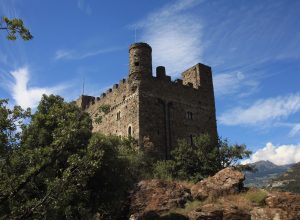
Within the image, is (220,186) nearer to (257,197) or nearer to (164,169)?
(257,197)

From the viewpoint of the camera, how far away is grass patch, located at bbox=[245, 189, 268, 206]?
20.0 meters

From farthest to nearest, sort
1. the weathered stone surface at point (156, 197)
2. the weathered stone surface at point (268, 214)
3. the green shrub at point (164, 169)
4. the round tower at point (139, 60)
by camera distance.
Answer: the round tower at point (139, 60), the green shrub at point (164, 169), the weathered stone surface at point (156, 197), the weathered stone surface at point (268, 214)

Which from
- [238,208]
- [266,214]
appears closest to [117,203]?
[238,208]

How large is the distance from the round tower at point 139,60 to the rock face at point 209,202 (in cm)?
1592

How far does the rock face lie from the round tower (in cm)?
1592

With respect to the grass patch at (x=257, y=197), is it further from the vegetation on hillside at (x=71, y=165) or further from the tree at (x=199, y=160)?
the tree at (x=199, y=160)

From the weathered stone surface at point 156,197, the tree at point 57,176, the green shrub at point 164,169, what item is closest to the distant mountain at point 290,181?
the green shrub at point 164,169

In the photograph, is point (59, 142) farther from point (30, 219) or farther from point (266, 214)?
point (266, 214)

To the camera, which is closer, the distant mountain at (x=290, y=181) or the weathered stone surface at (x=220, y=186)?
the weathered stone surface at (x=220, y=186)

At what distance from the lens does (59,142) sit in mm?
13602

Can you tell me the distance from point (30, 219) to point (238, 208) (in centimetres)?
1003

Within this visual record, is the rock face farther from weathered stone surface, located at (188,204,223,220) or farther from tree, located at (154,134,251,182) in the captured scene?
tree, located at (154,134,251,182)

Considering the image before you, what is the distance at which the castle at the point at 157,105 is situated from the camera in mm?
37344

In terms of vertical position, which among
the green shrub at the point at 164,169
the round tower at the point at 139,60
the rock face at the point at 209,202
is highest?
the round tower at the point at 139,60
